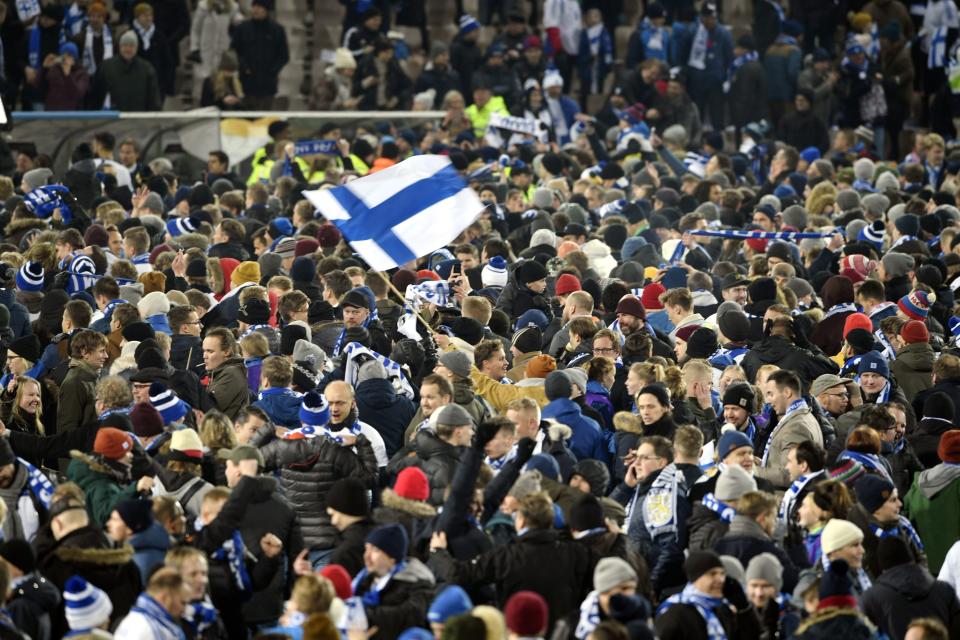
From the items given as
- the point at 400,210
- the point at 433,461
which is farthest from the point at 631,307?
the point at 433,461

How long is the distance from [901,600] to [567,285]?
6392 millimetres

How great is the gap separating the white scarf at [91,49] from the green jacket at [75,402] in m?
15.1

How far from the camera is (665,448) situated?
33.2 ft

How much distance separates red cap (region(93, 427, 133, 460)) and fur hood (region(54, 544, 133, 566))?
124 cm

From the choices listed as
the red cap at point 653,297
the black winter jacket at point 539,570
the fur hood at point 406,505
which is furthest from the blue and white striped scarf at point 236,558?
the red cap at point 653,297

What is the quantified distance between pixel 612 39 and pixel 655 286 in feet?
56.1

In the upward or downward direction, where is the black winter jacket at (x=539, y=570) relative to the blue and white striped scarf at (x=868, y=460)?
upward

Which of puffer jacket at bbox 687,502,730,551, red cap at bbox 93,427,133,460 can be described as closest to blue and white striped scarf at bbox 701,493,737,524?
puffer jacket at bbox 687,502,730,551

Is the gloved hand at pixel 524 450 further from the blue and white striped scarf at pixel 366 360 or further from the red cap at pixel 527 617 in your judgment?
the blue and white striped scarf at pixel 366 360

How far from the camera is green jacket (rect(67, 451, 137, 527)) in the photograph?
382 inches

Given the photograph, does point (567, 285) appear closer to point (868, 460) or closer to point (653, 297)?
point (653, 297)

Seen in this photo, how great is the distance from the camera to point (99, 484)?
385 inches

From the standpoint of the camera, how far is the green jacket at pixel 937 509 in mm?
10625

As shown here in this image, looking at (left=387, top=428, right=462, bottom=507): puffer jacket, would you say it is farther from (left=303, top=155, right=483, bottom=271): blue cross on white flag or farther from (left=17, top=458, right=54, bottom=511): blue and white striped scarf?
(left=303, top=155, right=483, bottom=271): blue cross on white flag
